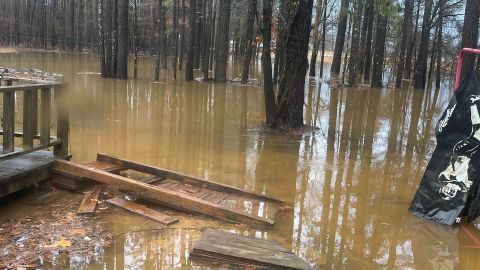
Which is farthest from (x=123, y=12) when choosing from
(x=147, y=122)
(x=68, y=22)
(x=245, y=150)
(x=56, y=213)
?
(x=68, y=22)

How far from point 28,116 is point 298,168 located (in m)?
4.45

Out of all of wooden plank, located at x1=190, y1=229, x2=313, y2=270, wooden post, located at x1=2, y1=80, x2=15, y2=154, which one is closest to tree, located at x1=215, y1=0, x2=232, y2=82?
wooden post, located at x1=2, y1=80, x2=15, y2=154

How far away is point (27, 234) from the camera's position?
4.93m

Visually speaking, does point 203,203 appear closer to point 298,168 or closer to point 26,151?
point 26,151

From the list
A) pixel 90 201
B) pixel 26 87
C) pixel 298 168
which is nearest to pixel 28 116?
pixel 26 87

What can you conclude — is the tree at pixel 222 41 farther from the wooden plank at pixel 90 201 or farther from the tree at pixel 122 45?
the wooden plank at pixel 90 201

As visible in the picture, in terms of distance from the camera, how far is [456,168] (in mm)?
6086

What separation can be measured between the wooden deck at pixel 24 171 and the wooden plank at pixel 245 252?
2464mm

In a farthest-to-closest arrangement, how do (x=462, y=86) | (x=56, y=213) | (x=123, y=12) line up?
(x=123, y=12) < (x=462, y=86) < (x=56, y=213)

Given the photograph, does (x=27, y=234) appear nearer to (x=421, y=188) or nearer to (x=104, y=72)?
(x=421, y=188)

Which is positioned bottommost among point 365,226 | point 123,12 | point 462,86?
point 365,226

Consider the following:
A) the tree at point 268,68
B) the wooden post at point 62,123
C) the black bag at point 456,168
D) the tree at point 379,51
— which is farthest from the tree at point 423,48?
the wooden post at point 62,123

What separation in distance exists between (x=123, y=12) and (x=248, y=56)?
634 centimetres

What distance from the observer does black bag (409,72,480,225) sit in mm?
5961
